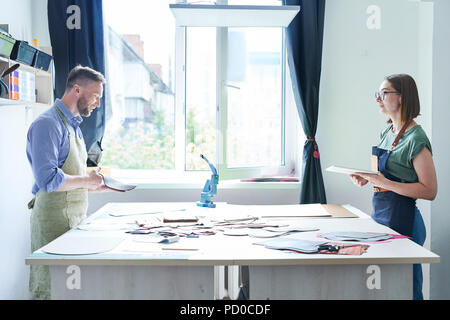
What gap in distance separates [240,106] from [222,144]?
0.34 meters

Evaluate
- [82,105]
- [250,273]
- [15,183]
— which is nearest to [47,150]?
[82,105]

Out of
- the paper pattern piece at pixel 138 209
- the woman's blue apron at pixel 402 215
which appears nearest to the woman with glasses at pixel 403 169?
the woman's blue apron at pixel 402 215

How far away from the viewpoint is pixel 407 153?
8.17 ft

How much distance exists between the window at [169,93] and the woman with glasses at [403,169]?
46.1 inches

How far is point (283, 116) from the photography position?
3770 mm

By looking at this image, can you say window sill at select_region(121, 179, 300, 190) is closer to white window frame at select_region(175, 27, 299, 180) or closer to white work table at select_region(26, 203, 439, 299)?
white window frame at select_region(175, 27, 299, 180)

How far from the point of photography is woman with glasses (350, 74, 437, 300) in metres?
2.42

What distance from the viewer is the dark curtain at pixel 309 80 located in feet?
11.4

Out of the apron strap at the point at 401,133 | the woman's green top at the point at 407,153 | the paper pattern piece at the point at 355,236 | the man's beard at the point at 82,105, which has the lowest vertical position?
the paper pattern piece at the point at 355,236

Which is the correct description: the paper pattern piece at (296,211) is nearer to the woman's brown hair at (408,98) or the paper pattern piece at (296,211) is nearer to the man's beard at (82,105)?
the woman's brown hair at (408,98)

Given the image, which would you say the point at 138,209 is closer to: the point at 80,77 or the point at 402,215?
the point at 80,77

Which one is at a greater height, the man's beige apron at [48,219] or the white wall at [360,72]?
the white wall at [360,72]

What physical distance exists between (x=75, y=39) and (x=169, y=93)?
803 mm

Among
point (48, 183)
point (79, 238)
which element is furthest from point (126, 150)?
point (79, 238)
